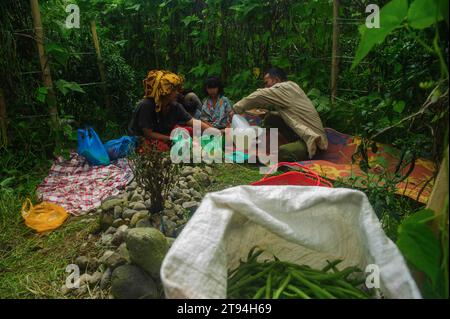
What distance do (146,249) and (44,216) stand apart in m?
1.46

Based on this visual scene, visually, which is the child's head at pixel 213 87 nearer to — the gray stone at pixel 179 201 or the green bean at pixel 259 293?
the gray stone at pixel 179 201

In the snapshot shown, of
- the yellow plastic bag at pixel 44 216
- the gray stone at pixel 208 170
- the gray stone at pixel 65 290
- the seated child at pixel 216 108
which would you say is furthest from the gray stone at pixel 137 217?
the seated child at pixel 216 108

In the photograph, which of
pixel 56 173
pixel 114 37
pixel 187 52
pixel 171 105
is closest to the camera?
pixel 56 173

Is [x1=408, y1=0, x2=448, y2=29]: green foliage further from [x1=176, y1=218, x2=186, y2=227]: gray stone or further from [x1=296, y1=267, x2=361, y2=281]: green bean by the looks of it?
[x1=176, y1=218, x2=186, y2=227]: gray stone

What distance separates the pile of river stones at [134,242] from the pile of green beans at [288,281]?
0.58 metres

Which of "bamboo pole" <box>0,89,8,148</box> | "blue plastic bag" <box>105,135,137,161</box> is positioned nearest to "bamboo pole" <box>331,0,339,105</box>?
"blue plastic bag" <box>105,135,137,161</box>

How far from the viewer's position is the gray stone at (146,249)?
1851mm

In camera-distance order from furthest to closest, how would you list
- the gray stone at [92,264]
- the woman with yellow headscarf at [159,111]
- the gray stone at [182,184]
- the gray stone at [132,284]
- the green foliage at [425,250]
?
1. the woman with yellow headscarf at [159,111]
2. the gray stone at [182,184]
3. the gray stone at [92,264]
4. the gray stone at [132,284]
5. the green foliage at [425,250]
